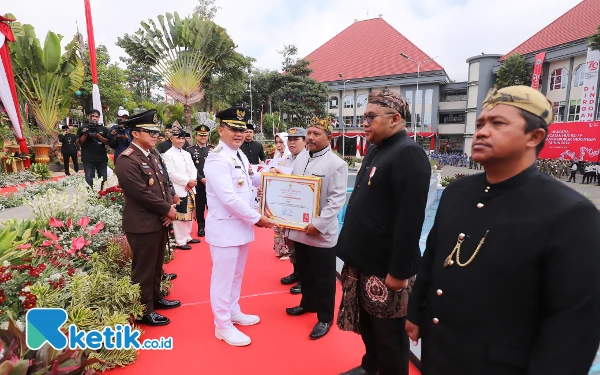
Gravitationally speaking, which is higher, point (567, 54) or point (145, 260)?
point (567, 54)

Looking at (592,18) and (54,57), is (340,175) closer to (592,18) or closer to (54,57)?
(54,57)

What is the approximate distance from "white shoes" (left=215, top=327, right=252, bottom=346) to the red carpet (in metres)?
0.05

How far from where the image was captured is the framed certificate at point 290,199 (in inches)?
117

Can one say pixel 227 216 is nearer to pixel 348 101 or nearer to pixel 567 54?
pixel 567 54

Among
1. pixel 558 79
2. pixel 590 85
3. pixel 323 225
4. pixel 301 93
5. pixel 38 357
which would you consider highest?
pixel 558 79

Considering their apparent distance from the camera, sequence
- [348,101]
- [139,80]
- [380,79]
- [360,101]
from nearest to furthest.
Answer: [380,79]
[360,101]
[348,101]
[139,80]

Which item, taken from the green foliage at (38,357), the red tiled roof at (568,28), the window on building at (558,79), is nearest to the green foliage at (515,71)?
the window on building at (558,79)

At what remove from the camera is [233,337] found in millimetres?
2871

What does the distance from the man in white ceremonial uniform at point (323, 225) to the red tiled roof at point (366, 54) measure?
117 ft

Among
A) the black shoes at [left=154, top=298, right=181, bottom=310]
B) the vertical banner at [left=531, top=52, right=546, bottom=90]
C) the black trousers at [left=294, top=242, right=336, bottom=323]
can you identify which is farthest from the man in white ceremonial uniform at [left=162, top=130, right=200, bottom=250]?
the vertical banner at [left=531, top=52, right=546, bottom=90]

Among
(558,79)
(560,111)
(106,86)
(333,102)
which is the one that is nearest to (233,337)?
(106,86)

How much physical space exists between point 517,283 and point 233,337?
2.37 meters

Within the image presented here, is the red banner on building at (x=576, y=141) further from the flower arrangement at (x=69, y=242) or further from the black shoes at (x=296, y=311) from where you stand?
the flower arrangement at (x=69, y=242)

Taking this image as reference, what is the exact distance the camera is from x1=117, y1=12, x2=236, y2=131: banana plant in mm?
17578
